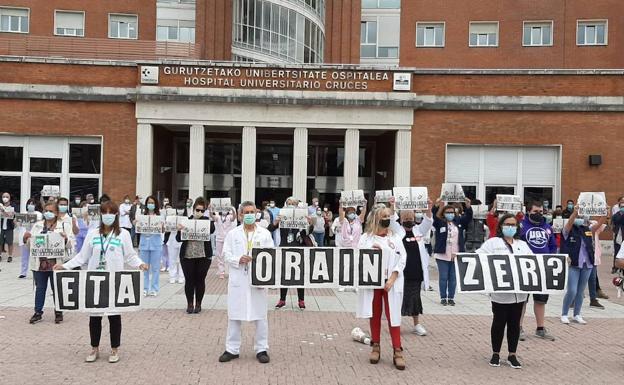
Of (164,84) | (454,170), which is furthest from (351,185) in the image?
(164,84)

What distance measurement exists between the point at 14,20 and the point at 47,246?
35.3 m

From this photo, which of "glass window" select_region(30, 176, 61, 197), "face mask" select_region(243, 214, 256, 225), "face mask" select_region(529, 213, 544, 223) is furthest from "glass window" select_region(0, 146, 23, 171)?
"face mask" select_region(529, 213, 544, 223)

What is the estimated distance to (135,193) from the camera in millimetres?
24812

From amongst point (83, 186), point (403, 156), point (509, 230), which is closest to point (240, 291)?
point (509, 230)

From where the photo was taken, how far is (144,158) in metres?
24.8

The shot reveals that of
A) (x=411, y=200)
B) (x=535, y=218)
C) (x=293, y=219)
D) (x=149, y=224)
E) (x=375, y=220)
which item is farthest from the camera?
(x=149, y=224)

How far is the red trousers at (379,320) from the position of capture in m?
7.39

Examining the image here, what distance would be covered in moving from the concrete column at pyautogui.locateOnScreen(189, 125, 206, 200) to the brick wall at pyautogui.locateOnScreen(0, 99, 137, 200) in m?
2.63

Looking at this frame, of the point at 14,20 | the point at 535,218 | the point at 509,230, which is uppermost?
the point at 14,20

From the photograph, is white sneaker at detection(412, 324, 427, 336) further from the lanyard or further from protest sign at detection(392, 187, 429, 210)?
the lanyard

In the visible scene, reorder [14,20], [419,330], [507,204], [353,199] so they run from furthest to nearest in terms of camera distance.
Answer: [14,20] < [353,199] < [507,204] < [419,330]

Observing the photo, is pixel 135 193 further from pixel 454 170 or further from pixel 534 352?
Result: pixel 534 352

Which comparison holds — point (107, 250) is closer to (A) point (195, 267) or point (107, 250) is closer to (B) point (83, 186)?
(A) point (195, 267)

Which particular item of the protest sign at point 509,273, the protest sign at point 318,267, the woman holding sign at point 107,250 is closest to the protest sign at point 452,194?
the protest sign at point 509,273
